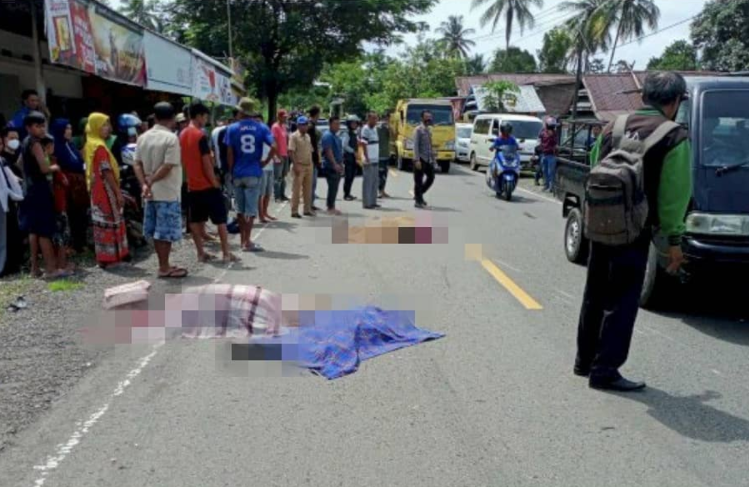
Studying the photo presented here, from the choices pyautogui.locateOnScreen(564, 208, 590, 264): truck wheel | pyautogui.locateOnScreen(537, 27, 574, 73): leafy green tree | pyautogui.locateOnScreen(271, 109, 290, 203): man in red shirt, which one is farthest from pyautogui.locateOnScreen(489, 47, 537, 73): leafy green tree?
pyautogui.locateOnScreen(564, 208, 590, 264): truck wheel

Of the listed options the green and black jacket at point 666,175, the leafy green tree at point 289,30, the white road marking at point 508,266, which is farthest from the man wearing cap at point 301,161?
the leafy green tree at point 289,30

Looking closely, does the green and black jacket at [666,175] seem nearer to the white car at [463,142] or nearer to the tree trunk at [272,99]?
the white car at [463,142]

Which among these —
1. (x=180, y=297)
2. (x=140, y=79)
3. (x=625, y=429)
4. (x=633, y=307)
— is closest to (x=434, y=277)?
(x=180, y=297)

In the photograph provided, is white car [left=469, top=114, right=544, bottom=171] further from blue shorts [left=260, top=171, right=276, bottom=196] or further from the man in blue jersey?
the man in blue jersey

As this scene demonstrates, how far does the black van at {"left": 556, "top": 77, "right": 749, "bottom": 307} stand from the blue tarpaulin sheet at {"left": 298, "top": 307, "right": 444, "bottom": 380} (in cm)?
218

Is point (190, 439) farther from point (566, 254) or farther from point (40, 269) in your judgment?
point (566, 254)

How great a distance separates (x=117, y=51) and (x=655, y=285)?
25.7 feet

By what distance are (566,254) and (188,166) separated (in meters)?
4.91

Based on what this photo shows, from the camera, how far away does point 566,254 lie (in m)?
9.99

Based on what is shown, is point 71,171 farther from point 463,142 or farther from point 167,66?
point 463,142

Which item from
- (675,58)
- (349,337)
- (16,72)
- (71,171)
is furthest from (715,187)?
(675,58)

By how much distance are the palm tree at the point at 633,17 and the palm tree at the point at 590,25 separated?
0.93 m

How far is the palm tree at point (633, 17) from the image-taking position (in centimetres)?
5219

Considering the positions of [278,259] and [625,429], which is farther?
[278,259]
